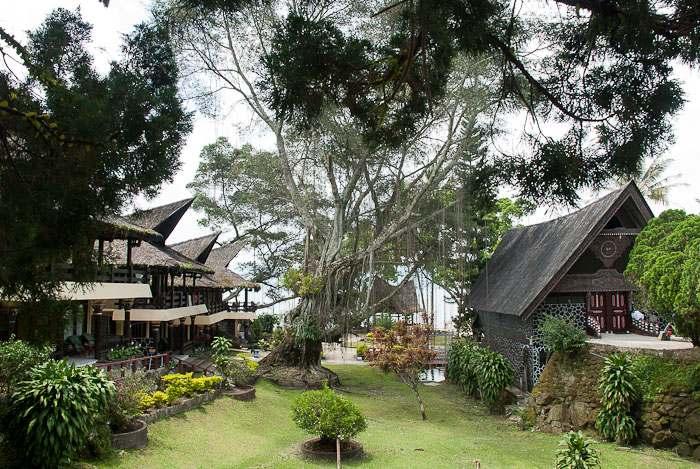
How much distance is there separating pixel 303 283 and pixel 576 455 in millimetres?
12761

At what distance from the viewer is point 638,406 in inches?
460

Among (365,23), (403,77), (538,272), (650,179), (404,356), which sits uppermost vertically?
(365,23)

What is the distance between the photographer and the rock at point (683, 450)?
35.0 feet

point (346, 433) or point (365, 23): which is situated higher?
point (365, 23)

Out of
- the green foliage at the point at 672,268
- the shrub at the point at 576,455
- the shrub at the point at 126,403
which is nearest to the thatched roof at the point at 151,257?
the shrub at the point at 126,403

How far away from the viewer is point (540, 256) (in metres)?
18.1

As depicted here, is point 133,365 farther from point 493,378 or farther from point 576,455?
point 576,455

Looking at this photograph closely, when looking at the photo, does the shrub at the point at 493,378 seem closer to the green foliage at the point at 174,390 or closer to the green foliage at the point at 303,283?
the green foliage at the point at 303,283

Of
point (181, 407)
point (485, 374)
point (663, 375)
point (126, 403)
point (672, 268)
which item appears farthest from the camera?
A: point (485, 374)

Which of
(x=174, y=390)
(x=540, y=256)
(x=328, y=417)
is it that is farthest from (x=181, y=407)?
(x=540, y=256)

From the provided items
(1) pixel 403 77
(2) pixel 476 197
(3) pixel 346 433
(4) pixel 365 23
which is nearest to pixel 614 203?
(4) pixel 365 23

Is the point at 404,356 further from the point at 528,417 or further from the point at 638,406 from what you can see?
the point at 638,406

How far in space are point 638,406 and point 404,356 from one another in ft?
19.4

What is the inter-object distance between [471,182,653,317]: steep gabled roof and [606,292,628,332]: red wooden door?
6.87ft
